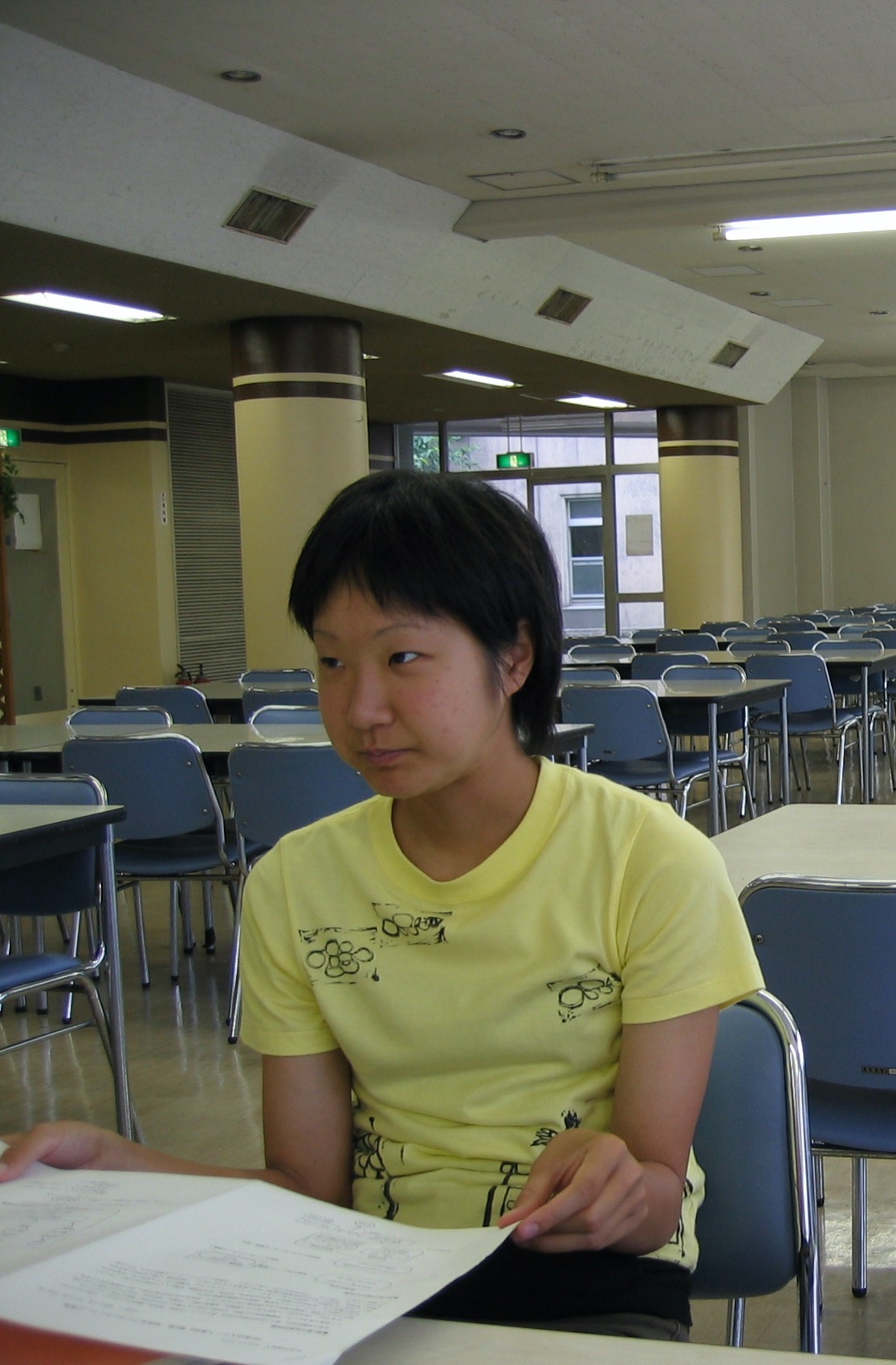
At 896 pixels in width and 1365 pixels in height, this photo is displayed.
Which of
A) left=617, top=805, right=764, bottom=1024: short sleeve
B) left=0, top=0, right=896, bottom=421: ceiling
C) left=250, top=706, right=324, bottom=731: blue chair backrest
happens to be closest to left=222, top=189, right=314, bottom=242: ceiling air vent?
left=0, top=0, right=896, bottom=421: ceiling

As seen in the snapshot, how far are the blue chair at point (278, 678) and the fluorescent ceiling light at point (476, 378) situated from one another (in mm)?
4739

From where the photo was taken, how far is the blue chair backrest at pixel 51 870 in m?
3.48

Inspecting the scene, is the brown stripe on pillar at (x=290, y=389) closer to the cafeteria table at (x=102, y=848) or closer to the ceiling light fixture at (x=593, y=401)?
the cafeteria table at (x=102, y=848)

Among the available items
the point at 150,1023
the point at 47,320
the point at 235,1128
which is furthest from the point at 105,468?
the point at 235,1128

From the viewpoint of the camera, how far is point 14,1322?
881 millimetres

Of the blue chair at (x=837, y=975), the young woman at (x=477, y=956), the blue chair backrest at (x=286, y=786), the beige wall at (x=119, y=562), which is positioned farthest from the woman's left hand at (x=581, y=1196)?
the beige wall at (x=119, y=562)

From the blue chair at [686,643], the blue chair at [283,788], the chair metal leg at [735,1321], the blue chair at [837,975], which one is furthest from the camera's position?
the blue chair at [686,643]

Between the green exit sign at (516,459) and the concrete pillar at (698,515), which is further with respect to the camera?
the green exit sign at (516,459)

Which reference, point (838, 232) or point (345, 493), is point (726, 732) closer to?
point (838, 232)

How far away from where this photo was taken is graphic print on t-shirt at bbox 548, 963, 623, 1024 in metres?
1.25

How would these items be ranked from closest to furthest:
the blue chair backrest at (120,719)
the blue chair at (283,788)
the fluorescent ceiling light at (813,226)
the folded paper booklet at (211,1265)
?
the folded paper booklet at (211,1265)
the blue chair at (283,788)
the blue chair backrest at (120,719)
the fluorescent ceiling light at (813,226)

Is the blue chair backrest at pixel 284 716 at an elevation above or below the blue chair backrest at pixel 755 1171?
above

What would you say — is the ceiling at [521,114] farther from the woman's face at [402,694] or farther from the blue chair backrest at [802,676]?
the woman's face at [402,694]

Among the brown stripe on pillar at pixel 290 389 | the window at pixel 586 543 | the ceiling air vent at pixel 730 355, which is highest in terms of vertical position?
the ceiling air vent at pixel 730 355
